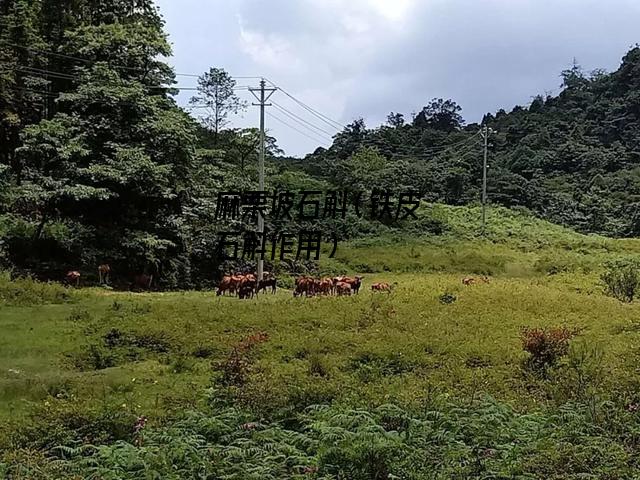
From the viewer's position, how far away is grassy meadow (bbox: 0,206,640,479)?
6477mm

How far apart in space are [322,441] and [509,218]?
113 ft

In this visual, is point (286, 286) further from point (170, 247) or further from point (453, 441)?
point (453, 441)

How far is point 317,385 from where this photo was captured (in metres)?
9.84

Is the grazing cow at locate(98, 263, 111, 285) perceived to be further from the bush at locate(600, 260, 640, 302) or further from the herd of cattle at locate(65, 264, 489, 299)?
the bush at locate(600, 260, 640, 302)

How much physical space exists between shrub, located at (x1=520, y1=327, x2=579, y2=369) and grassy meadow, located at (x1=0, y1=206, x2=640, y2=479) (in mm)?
246

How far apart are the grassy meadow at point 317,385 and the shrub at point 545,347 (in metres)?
0.25

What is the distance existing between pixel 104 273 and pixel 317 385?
12.5 m

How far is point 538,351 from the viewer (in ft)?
38.0

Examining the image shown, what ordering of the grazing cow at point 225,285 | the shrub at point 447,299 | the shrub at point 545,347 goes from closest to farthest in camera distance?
the shrub at point 545,347 < the shrub at point 447,299 < the grazing cow at point 225,285

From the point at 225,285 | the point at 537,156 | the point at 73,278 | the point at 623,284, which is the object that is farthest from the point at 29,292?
the point at 537,156

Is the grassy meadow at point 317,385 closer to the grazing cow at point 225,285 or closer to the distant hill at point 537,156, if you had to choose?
the grazing cow at point 225,285

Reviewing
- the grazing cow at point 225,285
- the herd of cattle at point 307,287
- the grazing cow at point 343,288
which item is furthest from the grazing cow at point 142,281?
the grazing cow at point 343,288

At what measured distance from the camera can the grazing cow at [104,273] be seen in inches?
798

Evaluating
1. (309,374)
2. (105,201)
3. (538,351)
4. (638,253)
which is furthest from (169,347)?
(638,253)
